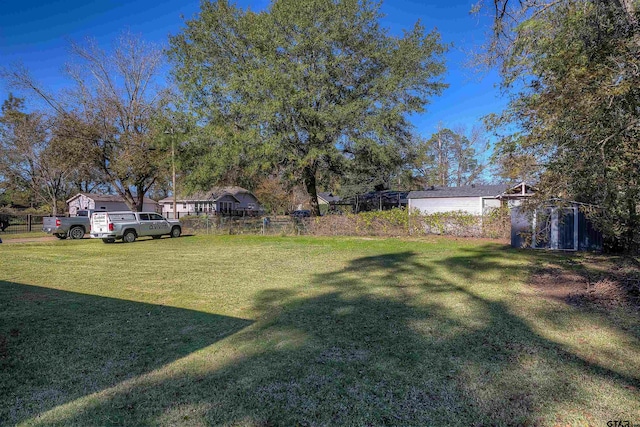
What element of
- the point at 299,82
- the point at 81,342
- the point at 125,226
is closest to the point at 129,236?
the point at 125,226

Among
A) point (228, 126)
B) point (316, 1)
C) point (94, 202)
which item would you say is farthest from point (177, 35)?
point (94, 202)

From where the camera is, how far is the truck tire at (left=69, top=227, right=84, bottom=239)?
18947 mm

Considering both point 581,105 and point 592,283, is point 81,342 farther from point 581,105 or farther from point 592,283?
point 592,283

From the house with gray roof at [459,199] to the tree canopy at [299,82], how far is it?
7969 millimetres

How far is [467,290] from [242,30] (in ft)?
60.1

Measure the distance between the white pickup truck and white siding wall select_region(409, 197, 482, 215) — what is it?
1735 cm

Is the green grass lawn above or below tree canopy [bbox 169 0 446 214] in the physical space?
below

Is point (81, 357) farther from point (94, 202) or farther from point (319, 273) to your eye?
point (94, 202)

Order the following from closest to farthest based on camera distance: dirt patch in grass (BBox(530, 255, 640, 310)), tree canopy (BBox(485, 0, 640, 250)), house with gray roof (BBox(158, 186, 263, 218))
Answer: tree canopy (BBox(485, 0, 640, 250)) < dirt patch in grass (BBox(530, 255, 640, 310)) < house with gray roof (BBox(158, 186, 263, 218))

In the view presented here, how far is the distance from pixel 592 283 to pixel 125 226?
17407 mm

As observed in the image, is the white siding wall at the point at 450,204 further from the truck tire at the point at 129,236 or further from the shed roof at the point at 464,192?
the truck tire at the point at 129,236

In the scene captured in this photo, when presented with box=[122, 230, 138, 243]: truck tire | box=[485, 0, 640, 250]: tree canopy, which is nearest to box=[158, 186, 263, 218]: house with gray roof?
box=[122, 230, 138, 243]: truck tire

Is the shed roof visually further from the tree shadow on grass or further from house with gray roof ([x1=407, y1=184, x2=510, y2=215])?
the tree shadow on grass

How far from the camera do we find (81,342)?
388 cm
